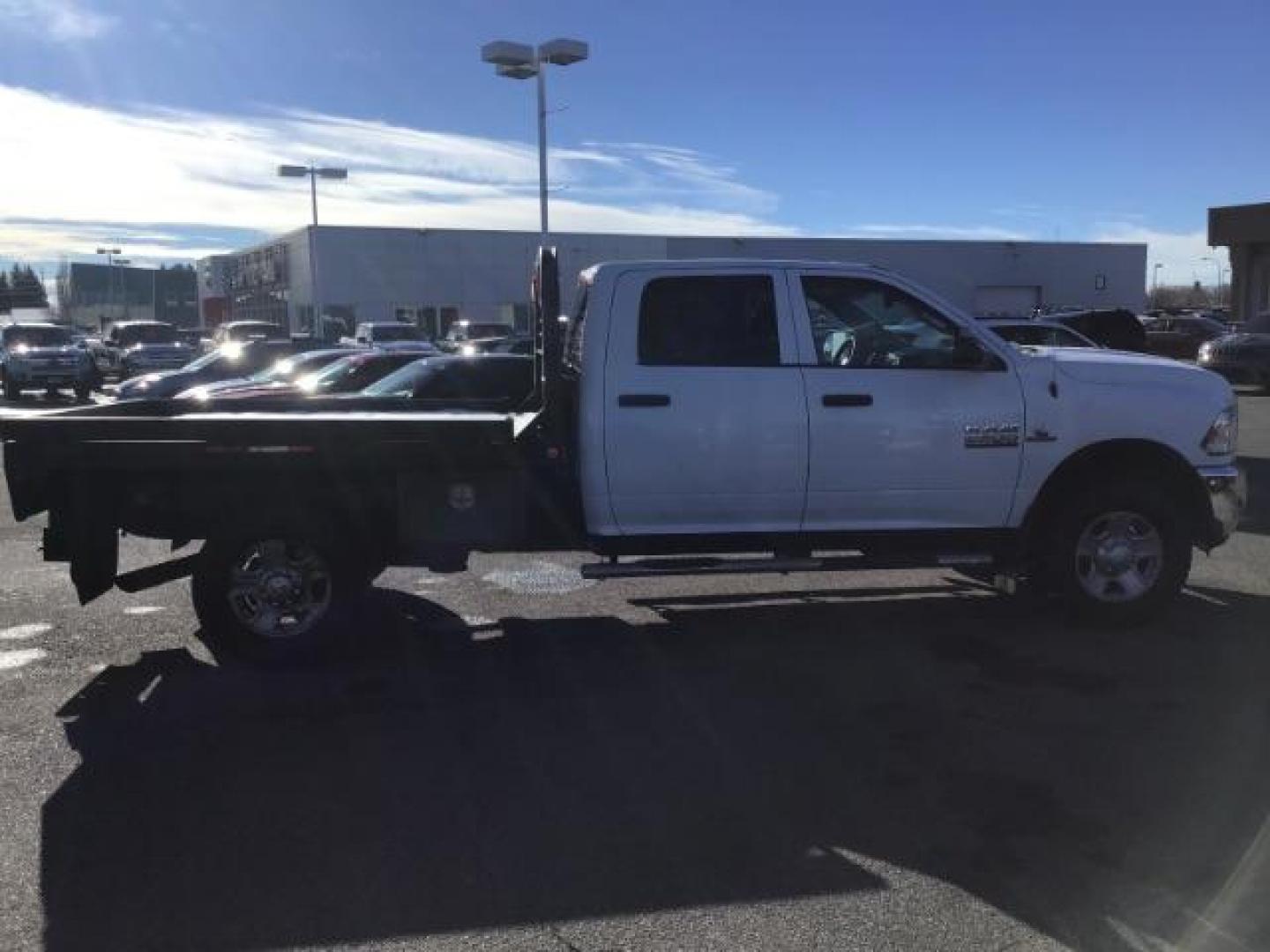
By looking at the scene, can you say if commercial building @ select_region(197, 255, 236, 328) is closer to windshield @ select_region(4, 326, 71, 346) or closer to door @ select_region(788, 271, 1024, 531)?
windshield @ select_region(4, 326, 71, 346)

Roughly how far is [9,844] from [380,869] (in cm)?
138

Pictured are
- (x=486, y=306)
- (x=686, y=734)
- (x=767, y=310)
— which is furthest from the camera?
(x=486, y=306)

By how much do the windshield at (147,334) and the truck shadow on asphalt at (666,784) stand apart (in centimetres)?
3089

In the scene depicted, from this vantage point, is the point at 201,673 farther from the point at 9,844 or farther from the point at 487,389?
the point at 487,389

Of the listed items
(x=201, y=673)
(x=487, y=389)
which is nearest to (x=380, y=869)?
(x=201, y=673)

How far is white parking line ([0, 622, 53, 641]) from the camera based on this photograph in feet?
22.2

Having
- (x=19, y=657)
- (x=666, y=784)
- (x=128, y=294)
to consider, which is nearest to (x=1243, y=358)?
(x=666, y=784)

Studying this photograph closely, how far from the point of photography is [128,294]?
97312mm

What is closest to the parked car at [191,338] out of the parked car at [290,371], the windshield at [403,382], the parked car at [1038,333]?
A: the parked car at [290,371]

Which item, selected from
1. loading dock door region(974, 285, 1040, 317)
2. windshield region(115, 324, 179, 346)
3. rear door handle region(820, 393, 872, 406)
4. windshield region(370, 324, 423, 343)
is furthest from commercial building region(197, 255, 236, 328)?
rear door handle region(820, 393, 872, 406)

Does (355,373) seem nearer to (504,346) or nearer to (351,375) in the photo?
(351,375)

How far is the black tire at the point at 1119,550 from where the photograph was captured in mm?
6555

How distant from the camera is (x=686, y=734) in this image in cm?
505

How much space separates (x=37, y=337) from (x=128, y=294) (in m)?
73.3
